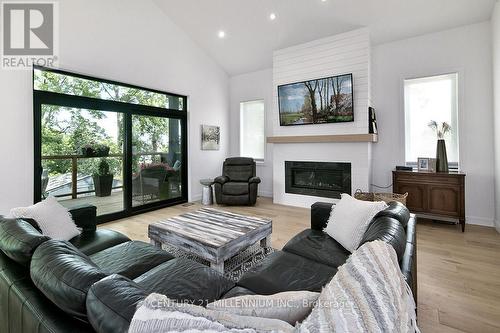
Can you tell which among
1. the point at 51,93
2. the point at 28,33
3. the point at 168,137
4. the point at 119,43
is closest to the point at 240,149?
the point at 168,137

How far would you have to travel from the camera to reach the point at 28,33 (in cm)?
321

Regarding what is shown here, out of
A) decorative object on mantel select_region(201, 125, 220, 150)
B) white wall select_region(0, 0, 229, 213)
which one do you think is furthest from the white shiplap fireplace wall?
white wall select_region(0, 0, 229, 213)

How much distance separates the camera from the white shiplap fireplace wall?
4293mm

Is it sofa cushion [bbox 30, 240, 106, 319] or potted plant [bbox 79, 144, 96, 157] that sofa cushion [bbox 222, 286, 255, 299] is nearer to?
sofa cushion [bbox 30, 240, 106, 319]

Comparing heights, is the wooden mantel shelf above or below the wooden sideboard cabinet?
above

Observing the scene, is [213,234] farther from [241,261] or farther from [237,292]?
[237,292]

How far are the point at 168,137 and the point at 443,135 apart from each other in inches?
198

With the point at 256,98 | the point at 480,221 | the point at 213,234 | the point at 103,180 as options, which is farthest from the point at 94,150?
the point at 480,221

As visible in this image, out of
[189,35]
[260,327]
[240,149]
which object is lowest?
[260,327]

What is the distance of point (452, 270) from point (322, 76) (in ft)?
11.8

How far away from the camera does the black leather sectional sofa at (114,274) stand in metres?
0.85

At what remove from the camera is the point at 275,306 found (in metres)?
0.79

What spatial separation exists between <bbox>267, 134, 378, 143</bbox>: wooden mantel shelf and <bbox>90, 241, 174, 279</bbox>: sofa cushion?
12.0 feet

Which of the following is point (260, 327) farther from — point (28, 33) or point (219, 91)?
point (219, 91)
